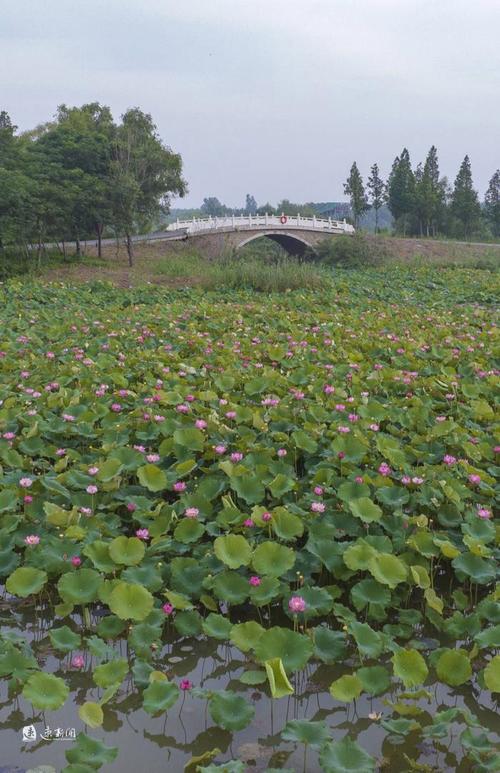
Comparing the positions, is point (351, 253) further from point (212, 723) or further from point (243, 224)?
point (212, 723)

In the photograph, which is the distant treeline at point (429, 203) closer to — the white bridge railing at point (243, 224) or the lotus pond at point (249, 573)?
the white bridge railing at point (243, 224)

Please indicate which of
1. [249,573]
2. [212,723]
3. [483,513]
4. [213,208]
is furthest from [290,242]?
[213,208]

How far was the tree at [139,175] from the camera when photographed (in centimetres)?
2175

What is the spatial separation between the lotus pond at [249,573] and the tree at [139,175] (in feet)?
58.1

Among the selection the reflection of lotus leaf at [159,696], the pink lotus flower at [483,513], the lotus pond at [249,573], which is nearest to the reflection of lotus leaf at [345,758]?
the lotus pond at [249,573]

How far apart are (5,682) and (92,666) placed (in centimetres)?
29

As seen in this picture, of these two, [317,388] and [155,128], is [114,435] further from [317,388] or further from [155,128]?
[155,128]

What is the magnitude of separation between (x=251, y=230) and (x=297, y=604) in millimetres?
32752

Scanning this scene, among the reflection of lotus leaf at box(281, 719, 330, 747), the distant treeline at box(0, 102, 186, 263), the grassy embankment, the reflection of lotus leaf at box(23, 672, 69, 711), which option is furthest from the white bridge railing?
the reflection of lotus leaf at box(281, 719, 330, 747)

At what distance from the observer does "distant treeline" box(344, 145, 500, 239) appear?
47.1m

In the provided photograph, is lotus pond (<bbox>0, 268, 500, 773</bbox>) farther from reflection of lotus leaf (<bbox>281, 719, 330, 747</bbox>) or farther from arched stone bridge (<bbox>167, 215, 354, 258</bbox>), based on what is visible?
arched stone bridge (<bbox>167, 215, 354, 258</bbox>)

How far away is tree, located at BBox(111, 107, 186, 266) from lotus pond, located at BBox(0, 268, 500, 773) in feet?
58.1

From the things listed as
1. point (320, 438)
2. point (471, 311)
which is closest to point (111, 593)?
point (320, 438)

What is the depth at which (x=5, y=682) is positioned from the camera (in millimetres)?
2199
